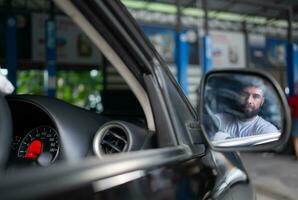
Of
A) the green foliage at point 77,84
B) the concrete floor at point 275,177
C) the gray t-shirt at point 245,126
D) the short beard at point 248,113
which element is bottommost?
the concrete floor at point 275,177

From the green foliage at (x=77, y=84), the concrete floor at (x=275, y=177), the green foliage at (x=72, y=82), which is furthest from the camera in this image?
the green foliage at (x=77, y=84)

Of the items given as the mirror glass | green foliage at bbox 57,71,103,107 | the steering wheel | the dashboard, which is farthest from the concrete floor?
green foliage at bbox 57,71,103,107

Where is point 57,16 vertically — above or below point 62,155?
above

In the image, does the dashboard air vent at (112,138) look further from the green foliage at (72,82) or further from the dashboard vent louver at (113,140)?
the green foliage at (72,82)

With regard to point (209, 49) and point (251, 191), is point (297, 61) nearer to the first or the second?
point (209, 49)

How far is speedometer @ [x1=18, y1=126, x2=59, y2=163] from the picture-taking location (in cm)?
130

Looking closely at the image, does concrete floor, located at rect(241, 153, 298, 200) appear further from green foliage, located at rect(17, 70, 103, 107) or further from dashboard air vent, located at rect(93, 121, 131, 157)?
green foliage, located at rect(17, 70, 103, 107)

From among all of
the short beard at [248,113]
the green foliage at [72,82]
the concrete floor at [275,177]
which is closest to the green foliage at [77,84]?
the green foliage at [72,82]

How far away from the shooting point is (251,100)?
4.08ft

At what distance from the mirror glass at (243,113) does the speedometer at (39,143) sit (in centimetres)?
48

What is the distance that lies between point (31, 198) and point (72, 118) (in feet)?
2.41

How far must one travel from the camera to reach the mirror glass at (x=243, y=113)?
1.23 m

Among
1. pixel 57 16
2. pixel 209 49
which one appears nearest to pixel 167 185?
pixel 209 49

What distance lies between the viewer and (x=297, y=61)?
10961 millimetres
